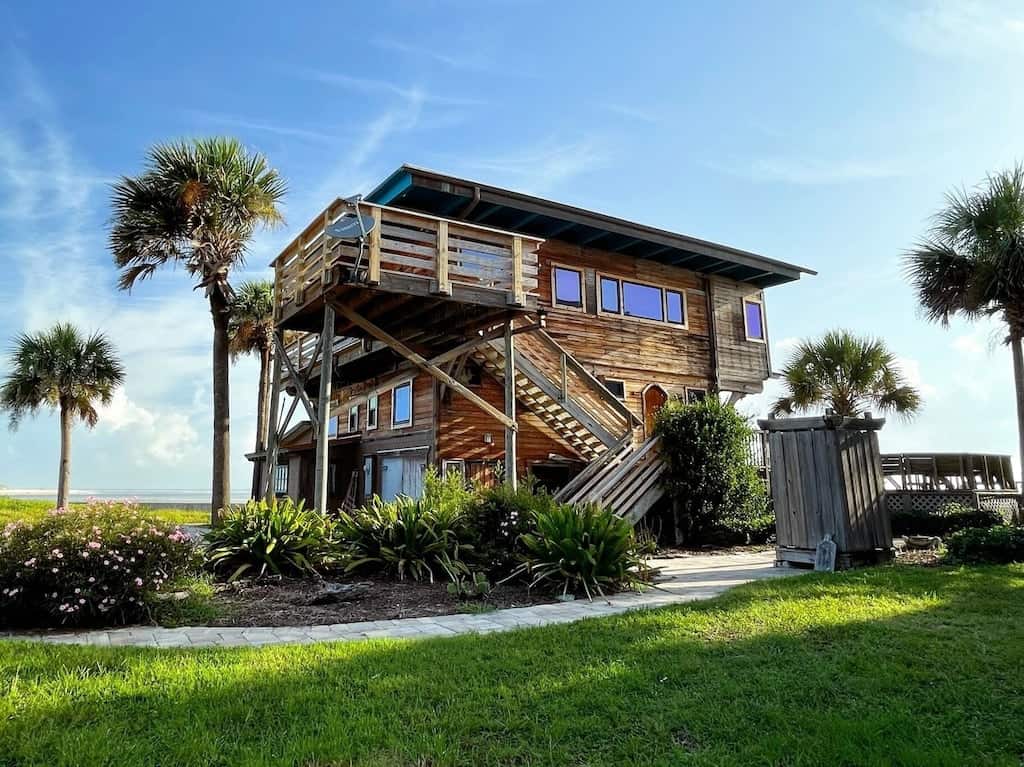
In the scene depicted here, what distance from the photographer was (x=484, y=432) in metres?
15.7

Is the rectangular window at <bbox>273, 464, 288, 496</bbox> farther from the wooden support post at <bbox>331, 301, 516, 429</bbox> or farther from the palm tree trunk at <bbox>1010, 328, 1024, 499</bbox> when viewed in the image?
the palm tree trunk at <bbox>1010, 328, 1024, 499</bbox>

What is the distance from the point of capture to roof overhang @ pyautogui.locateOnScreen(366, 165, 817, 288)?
14.2 meters

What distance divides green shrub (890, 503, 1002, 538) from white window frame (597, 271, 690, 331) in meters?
7.28

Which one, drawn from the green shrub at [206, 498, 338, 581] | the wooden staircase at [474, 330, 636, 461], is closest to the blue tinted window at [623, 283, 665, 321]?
the wooden staircase at [474, 330, 636, 461]

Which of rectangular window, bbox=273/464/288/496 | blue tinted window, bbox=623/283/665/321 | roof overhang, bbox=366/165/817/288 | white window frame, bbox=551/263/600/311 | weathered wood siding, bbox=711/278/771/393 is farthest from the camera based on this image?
rectangular window, bbox=273/464/288/496

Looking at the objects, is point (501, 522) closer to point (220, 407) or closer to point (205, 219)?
point (220, 407)

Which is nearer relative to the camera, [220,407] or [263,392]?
[220,407]

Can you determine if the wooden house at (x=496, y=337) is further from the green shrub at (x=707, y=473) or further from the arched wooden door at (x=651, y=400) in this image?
the green shrub at (x=707, y=473)

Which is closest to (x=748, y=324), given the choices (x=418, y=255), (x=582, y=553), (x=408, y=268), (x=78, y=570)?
(x=418, y=255)

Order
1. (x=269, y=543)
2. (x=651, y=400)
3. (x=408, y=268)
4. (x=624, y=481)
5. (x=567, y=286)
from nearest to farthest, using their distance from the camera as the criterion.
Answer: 1. (x=269, y=543)
2. (x=408, y=268)
3. (x=624, y=481)
4. (x=567, y=286)
5. (x=651, y=400)

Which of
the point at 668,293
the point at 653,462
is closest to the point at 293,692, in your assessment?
the point at 653,462

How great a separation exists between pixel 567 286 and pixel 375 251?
7.02 m

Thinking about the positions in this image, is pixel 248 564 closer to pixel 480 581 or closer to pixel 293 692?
pixel 480 581

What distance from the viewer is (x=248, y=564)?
361 inches
